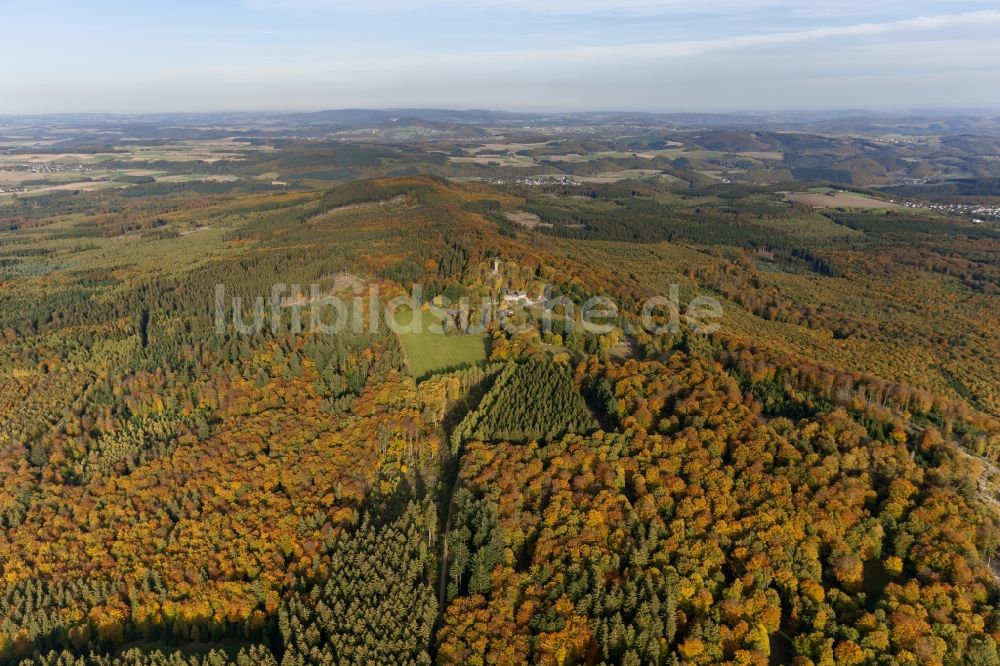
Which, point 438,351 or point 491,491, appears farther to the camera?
point 438,351

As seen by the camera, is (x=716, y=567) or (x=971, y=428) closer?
(x=716, y=567)

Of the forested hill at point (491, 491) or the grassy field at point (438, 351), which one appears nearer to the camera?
the forested hill at point (491, 491)

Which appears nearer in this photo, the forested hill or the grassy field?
the forested hill

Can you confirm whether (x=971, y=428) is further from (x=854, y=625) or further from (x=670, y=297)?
(x=670, y=297)

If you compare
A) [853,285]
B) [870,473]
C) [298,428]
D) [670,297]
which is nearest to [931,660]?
[870,473]

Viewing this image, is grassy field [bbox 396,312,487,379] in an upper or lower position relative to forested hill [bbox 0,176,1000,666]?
upper
